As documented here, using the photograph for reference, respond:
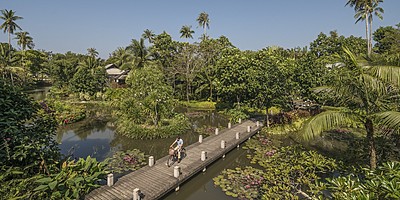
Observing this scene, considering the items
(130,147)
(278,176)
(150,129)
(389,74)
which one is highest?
(389,74)

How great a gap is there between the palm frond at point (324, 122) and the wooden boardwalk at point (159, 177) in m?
7.00

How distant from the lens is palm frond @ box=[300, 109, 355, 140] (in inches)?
336

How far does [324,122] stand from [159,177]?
8599 mm

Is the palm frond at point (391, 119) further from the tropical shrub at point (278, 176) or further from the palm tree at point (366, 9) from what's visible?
the palm tree at point (366, 9)

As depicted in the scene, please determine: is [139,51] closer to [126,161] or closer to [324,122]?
[126,161]

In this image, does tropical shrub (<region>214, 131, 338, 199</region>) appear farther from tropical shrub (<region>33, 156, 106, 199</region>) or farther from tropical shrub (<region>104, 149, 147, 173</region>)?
tropical shrub (<region>33, 156, 106, 199</region>)

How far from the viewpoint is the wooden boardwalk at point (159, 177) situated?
10078mm

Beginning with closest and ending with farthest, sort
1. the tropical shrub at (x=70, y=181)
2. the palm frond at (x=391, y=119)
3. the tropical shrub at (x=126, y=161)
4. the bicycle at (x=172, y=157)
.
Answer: the palm frond at (x=391, y=119), the tropical shrub at (x=70, y=181), the bicycle at (x=172, y=157), the tropical shrub at (x=126, y=161)

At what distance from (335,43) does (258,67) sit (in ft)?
115

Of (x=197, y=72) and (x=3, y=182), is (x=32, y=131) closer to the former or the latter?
(x=3, y=182)

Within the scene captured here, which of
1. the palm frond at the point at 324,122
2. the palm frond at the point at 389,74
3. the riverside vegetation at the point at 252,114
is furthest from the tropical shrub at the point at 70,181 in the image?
the palm frond at the point at 389,74

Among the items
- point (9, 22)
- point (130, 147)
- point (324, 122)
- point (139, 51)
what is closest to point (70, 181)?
point (130, 147)

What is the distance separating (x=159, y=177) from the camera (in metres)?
11.8

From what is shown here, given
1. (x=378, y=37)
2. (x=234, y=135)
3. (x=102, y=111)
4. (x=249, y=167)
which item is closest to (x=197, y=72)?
(x=102, y=111)
